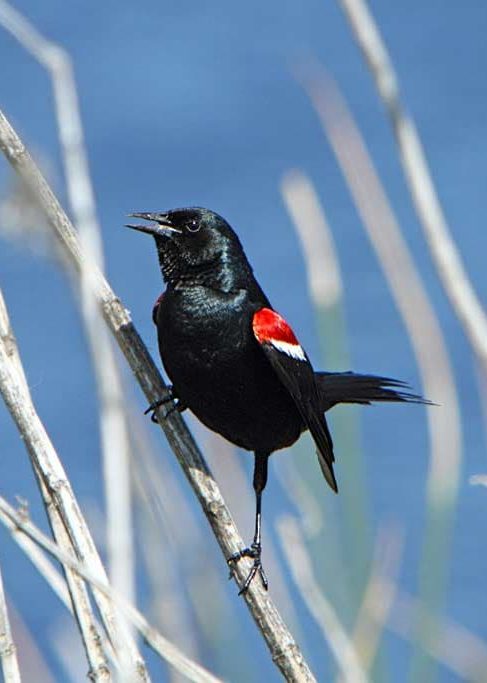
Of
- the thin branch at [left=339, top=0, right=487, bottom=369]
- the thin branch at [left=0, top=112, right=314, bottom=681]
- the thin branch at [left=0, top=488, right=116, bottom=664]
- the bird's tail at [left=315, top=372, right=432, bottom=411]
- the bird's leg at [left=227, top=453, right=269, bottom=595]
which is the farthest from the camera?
the bird's tail at [left=315, top=372, right=432, bottom=411]

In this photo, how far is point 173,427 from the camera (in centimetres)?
228

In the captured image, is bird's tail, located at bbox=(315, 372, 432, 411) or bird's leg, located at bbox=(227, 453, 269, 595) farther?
bird's tail, located at bbox=(315, 372, 432, 411)

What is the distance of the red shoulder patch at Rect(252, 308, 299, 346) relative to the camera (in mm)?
2756

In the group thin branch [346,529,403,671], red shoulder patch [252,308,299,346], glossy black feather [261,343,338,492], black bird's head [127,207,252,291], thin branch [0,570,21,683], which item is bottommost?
thin branch [346,529,403,671]

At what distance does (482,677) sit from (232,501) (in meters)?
0.62

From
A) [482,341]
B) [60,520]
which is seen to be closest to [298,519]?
[60,520]

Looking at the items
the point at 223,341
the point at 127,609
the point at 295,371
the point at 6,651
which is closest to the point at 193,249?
the point at 223,341

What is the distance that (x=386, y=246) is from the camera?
1998 millimetres

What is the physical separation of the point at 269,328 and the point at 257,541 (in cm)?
47

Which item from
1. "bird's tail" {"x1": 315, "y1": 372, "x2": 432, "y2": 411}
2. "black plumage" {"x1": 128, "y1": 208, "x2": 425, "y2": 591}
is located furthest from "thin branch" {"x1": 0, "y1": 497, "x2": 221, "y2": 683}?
"bird's tail" {"x1": 315, "y1": 372, "x2": 432, "y2": 411}

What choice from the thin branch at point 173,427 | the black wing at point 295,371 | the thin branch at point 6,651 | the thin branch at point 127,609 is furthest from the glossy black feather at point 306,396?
the thin branch at point 127,609

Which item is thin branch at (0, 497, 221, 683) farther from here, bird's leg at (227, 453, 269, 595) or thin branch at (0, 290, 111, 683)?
bird's leg at (227, 453, 269, 595)

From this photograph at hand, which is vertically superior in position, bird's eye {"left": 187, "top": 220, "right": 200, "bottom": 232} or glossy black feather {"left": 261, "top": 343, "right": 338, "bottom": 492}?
bird's eye {"left": 187, "top": 220, "right": 200, "bottom": 232}

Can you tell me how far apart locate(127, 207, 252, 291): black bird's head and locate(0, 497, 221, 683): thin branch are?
122 cm
